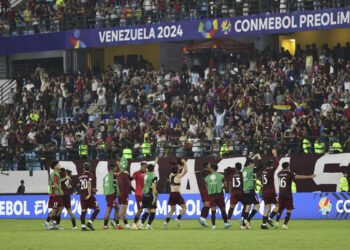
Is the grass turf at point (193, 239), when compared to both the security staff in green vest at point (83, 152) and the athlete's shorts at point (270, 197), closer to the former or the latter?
the athlete's shorts at point (270, 197)

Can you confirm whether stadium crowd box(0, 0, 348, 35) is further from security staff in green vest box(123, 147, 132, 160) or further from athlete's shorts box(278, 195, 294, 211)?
athlete's shorts box(278, 195, 294, 211)

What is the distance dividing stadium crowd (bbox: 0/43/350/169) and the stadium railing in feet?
0.15

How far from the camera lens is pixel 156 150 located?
3425cm

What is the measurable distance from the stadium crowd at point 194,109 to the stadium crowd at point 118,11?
6.60 ft

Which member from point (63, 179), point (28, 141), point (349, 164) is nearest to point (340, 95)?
point (349, 164)

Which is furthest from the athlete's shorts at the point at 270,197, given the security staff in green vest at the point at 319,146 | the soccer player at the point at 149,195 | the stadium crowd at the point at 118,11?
the stadium crowd at the point at 118,11

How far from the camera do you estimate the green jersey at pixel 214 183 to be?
2341 cm

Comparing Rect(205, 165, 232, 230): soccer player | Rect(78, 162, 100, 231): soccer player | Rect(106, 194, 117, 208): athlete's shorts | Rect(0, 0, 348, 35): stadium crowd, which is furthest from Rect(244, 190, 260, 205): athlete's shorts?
Rect(0, 0, 348, 35): stadium crowd

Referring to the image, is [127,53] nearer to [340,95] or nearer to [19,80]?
[19,80]

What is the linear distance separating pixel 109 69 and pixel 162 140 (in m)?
8.05

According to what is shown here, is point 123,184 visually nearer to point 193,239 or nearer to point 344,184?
point 193,239

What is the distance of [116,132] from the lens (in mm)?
36531

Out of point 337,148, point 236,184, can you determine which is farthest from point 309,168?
point 236,184

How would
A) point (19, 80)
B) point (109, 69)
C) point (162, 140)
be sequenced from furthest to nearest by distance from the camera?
point (19, 80) < point (109, 69) < point (162, 140)
